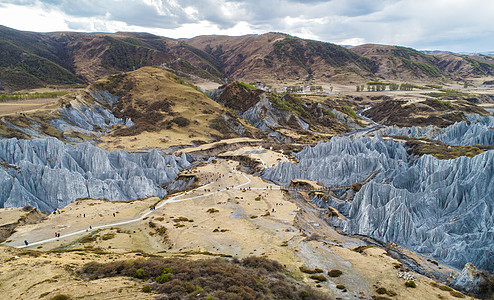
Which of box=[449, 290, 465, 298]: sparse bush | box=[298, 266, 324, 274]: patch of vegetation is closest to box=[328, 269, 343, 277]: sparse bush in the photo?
box=[298, 266, 324, 274]: patch of vegetation

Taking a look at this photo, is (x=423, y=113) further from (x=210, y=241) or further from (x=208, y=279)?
(x=208, y=279)

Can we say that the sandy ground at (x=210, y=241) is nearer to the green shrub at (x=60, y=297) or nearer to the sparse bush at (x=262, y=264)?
the green shrub at (x=60, y=297)

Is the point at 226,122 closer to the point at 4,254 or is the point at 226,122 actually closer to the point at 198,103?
the point at 198,103

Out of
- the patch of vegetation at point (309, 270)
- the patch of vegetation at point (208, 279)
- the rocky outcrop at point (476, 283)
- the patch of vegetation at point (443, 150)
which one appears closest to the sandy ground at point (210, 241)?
the patch of vegetation at point (309, 270)

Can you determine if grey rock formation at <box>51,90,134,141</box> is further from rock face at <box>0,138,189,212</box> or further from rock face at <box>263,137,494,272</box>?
rock face at <box>263,137,494,272</box>

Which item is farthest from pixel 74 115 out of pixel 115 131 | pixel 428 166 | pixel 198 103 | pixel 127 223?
pixel 428 166

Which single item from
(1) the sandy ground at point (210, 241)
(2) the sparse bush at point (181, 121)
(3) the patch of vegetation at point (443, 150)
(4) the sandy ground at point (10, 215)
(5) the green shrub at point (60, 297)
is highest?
(2) the sparse bush at point (181, 121)

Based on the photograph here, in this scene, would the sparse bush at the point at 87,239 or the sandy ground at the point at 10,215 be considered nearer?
the sparse bush at the point at 87,239
